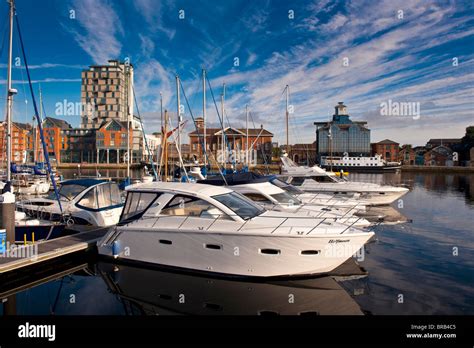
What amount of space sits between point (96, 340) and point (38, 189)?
1175 inches

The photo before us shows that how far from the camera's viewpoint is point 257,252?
9469mm

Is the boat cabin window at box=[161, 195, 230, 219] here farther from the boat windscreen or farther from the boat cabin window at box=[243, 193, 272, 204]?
the boat windscreen

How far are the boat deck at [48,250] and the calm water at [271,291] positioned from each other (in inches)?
21.7

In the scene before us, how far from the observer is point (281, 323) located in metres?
7.46

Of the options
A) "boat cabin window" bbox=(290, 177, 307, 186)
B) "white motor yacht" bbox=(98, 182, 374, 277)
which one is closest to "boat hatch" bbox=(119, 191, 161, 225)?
"white motor yacht" bbox=(98, 182, 374, 277)

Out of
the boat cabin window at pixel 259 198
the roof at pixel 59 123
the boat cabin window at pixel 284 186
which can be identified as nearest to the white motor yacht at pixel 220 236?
the boat cabin window at pixel 259 198

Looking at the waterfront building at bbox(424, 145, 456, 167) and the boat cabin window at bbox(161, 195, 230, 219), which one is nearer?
the boat cabin window at bbox(161, 195, 230, 219)

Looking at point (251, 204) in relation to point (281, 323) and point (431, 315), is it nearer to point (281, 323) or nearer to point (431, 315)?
point (281, 323)

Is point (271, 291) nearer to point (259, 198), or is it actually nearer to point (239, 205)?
point (239, 205)

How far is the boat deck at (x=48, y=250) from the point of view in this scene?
989 cm

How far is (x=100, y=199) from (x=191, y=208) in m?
6.47

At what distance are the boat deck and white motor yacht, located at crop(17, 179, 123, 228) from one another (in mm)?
1026

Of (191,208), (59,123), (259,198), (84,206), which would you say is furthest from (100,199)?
(59,123)

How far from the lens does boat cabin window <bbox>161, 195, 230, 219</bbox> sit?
1030 centimetres
